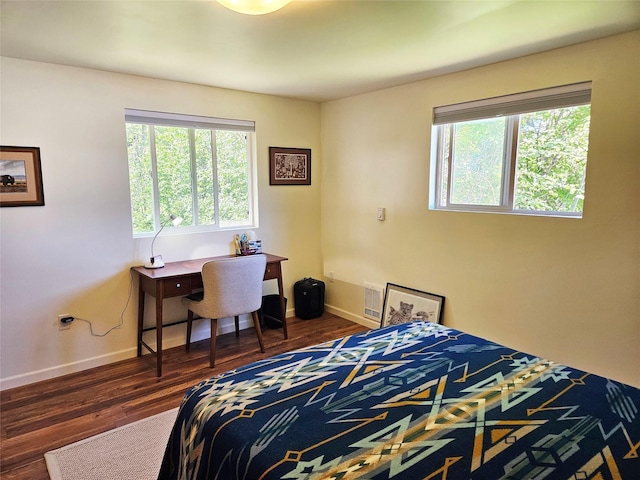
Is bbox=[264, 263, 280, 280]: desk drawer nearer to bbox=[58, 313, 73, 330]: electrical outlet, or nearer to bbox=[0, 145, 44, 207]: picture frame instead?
bbox=[58, 313, 73, 330]: electrical outlet

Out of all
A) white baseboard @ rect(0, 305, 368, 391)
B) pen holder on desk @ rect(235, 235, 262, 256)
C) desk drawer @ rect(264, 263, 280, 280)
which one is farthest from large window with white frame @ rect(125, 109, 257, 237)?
white baseboard @ rect(0, 305, 368, 391)

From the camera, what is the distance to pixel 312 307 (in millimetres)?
4203

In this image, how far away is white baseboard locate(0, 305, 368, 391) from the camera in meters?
2.86

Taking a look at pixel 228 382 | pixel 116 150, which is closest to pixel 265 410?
pixel 228 382

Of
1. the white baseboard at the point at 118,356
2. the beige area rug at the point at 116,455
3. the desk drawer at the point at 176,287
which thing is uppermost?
the desk drawer at the point at 176,287

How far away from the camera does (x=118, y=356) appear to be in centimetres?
325

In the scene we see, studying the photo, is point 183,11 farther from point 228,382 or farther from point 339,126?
point 339,126

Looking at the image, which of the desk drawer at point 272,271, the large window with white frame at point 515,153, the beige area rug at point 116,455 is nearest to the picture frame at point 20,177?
the beige area rug at point 116,455

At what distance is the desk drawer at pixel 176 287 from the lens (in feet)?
9.74

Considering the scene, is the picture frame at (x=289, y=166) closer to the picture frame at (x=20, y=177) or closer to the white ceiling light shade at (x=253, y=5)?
the picture frame at (x=20, y=177)

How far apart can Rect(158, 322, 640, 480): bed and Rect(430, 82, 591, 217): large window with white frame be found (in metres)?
1.32

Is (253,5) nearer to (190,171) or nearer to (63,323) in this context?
(190,171)

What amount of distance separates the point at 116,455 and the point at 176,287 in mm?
1197

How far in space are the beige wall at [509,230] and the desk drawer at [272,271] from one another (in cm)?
88
